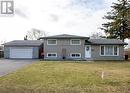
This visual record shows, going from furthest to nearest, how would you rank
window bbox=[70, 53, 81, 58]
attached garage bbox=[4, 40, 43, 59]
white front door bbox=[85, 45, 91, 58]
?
attached garage bbox=[4, 40, 43, 59] → white front door bbox=[85, 45, 91, 58] → window bbox=[70, 53, 81, 58]

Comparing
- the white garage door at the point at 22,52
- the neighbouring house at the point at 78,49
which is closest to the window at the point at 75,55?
the neighbouring house at the point at 78,49

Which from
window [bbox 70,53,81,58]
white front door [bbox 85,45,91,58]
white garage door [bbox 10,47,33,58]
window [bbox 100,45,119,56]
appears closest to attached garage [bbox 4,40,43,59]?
white garage door [bbox 10,47,33,58]

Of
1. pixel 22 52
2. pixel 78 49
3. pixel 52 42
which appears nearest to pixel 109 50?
pixel 78 49

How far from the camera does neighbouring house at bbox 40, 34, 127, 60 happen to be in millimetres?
47812

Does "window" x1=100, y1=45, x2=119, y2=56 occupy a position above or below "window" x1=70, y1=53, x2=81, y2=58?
above

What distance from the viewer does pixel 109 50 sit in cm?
4822

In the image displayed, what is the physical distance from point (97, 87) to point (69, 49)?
3324 cm

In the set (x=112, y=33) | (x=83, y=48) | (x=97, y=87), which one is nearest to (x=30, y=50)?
(x=83, y=48)

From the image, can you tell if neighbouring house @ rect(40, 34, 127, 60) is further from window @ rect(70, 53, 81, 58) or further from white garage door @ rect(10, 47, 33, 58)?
white garage door @ rect(10, 47, 33, 58)

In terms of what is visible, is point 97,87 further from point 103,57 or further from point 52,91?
point 103,57

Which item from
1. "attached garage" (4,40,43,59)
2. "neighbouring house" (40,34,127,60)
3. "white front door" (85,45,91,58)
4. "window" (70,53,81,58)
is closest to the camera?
"neighbouring house" (40,34,127,60)

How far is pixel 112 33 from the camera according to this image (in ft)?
208

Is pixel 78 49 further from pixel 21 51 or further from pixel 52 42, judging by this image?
pixel 21 51

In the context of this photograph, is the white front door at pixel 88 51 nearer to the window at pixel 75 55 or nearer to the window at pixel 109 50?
the window at pixel 75 55
